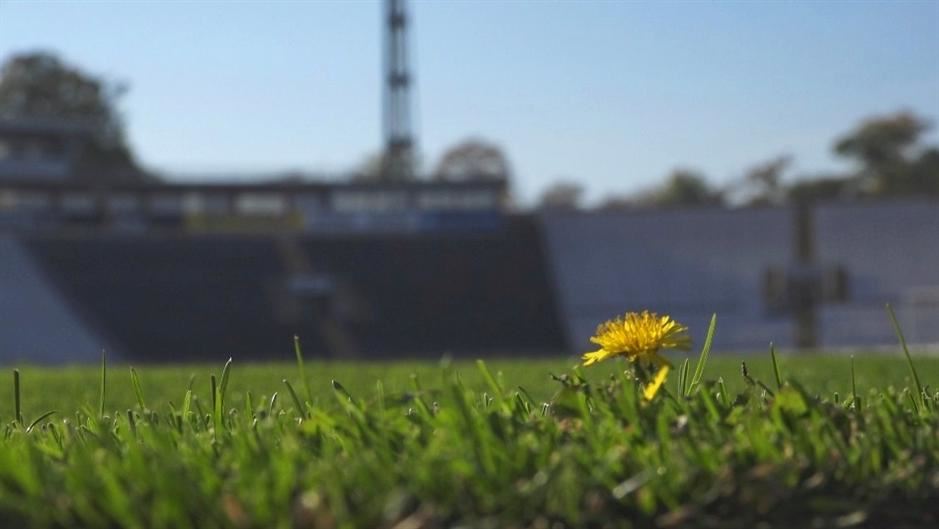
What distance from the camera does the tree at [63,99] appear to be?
2825 inches

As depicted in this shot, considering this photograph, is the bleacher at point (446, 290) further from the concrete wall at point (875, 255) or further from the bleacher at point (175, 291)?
the concrete wall at point (875, 255)

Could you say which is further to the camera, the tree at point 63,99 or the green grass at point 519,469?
the tree at point 63,99

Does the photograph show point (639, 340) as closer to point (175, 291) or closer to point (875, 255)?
point (175, 291)

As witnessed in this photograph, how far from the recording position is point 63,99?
237ft

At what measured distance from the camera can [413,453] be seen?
1.60 meters

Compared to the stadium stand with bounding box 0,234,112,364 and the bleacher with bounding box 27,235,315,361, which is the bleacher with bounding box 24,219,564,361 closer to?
the bleacher with bounding box 27,235,315,361

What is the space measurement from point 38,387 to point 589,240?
3531 cm

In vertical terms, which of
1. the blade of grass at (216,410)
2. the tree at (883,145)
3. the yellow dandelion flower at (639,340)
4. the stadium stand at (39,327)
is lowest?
the stadium stand at (39,327)

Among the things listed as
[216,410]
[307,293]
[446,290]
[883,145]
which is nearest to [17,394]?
[216,410]

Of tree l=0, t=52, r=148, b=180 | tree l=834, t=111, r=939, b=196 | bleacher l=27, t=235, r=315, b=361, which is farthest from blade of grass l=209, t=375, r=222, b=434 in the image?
tree l=834, t=111, r=939, b=196

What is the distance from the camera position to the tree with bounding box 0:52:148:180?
71750mm

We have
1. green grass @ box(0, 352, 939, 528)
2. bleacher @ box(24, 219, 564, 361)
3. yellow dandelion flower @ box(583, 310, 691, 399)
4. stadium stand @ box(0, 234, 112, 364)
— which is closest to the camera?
green grass @ box(0, 352, 939, 528)

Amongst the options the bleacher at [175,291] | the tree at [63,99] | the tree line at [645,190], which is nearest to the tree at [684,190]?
the tree line at [645,190]

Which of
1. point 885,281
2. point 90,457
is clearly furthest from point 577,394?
point 885,281
